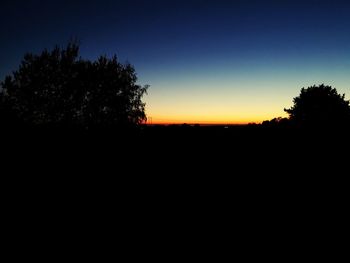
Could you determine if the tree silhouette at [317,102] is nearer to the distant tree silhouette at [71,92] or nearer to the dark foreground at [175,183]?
the distant tree silhouette at [71,92]

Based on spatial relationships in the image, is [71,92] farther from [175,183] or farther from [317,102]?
[317,102]

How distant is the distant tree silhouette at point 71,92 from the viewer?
28406 mm

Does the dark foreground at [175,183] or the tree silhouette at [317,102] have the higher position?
the tree silhouette at [317,102]

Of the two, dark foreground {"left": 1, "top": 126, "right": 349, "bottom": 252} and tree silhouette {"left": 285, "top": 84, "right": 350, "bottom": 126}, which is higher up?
tree silhouette {"left": 285, "top": 84, "right": 350, "bottom": 126}

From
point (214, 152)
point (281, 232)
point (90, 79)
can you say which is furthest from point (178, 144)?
point (90, 79)

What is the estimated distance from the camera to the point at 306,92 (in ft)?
119

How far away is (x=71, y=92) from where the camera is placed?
3005cm

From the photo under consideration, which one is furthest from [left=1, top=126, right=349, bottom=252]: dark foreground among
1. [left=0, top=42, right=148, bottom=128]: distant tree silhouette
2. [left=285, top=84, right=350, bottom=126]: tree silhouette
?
[left=285, top=84, right=350, bottom=126]: tree silhouette

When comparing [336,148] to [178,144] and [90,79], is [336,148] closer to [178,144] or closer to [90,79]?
[178,144]

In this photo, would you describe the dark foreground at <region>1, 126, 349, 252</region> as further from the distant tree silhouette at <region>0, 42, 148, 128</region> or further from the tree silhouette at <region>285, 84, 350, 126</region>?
the tree silhouette at <region>285, 84, 350, 126</region>

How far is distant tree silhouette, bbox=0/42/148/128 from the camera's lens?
93.2ft

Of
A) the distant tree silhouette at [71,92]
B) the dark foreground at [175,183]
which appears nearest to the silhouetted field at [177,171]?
the dark foreground at [175,183]

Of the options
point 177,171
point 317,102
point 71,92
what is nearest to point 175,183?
point 177,171

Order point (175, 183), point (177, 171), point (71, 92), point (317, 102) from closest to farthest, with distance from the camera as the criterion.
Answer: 1. point (175, 183)
2. point (177, 171)
3. point (71, 92)
4. point (317, 102)
